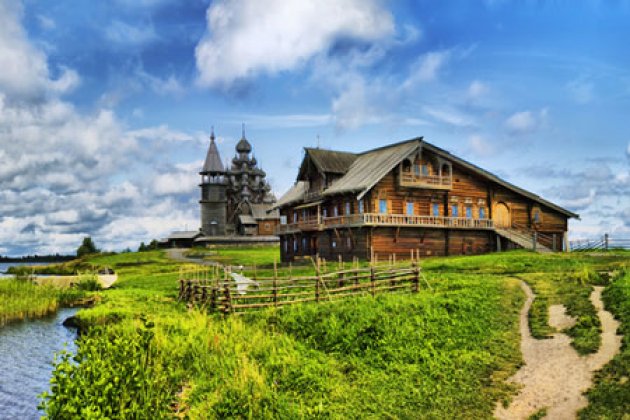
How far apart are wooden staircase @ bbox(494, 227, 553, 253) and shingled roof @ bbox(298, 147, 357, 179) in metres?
14.5

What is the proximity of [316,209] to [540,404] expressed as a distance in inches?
1470

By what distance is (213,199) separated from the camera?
9925 centimetres

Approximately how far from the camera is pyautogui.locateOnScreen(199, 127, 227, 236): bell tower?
98.6 metres

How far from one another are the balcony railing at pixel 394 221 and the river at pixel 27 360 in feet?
69.9

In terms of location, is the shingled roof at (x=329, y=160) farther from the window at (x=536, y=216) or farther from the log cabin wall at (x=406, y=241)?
the window at (x=536, y=216)

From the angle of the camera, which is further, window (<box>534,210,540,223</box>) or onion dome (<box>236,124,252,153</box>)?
onion dome (<box>236,124,252,153</box>)

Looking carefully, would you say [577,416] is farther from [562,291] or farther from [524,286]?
[524,286]

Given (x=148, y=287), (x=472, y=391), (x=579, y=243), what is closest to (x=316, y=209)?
(x=148, y=287)

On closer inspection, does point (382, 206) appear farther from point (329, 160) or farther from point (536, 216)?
point (536, 216)

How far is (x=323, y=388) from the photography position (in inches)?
509

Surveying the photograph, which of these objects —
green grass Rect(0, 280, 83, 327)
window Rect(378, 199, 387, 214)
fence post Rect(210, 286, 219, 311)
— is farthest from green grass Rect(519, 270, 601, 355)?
green grass Rect(0, 280, 83, 327)

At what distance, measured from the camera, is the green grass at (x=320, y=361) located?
36.5 ft

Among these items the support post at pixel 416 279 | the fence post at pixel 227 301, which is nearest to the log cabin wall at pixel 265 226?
the support post at pixel 416 279

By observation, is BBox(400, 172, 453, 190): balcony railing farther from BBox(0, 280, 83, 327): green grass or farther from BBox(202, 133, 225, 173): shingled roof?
BBox(202, 133, 225, 173): shingled roof
